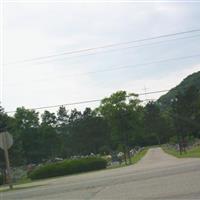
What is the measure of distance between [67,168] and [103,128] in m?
95.8

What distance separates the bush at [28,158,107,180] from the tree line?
1250 centimetres

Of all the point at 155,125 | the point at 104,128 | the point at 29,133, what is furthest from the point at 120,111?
the point at 155,125

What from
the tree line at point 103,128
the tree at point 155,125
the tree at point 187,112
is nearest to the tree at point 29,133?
the tree line at point 103,128

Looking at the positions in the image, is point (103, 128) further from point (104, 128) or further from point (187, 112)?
point (187, 112)

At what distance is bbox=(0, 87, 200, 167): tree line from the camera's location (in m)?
84.1

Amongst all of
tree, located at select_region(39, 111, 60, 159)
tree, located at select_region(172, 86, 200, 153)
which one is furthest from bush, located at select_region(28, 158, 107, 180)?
tree, located at select_region(39, 111, 60, 159)

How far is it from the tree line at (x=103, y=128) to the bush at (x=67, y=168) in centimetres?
1250

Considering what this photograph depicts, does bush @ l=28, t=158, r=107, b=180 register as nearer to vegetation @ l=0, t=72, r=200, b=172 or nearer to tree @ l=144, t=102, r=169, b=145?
vegetation @ l=0, t=72, r=200, b=172

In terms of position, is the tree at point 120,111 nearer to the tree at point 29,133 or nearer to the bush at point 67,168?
the tree at point 29,133

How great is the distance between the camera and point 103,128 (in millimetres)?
141625

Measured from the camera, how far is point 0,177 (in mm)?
48250

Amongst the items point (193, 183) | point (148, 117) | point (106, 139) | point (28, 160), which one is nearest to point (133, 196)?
point (193, 183)

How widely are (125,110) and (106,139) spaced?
45.6 metres

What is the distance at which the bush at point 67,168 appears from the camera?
44.9 metres
